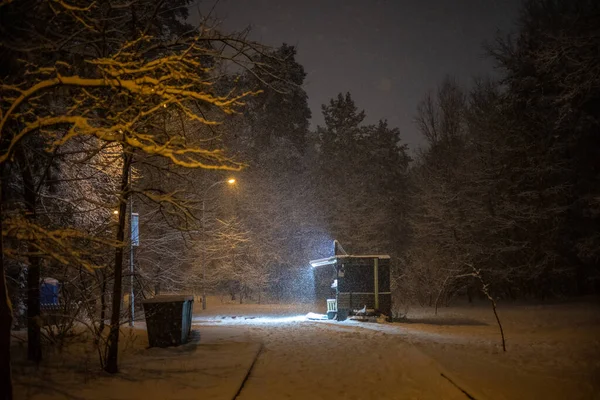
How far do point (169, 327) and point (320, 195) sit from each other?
3349 centimetres

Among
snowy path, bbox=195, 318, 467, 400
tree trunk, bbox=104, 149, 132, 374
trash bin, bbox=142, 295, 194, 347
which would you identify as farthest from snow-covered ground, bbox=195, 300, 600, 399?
tree trunk, bbox=104, 149, 132, 374

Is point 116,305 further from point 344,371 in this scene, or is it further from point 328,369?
point 344,371

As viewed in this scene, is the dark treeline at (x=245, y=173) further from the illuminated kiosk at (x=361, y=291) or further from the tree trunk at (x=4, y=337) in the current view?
the illuminated kiosk at (x=361, y=291)

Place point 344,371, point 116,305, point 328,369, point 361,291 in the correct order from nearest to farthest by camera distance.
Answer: point 116,305 → point 344,371 → point 328,369 → point 361,291

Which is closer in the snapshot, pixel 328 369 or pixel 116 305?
pixel 116 305

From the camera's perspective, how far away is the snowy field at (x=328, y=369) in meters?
6.81

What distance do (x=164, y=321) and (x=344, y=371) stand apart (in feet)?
15.0

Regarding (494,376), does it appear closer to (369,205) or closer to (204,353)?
(204,353)

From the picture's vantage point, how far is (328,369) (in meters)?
8.78

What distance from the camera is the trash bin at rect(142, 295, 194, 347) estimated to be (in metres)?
10.8

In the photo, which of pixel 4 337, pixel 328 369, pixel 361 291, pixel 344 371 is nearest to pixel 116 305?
pixel 4 337

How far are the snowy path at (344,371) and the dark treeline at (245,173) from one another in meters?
2.86

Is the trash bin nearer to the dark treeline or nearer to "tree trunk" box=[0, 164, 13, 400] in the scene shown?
the dark treeline

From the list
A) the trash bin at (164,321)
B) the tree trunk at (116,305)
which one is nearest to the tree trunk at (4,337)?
the tree trunk at (116,305)
